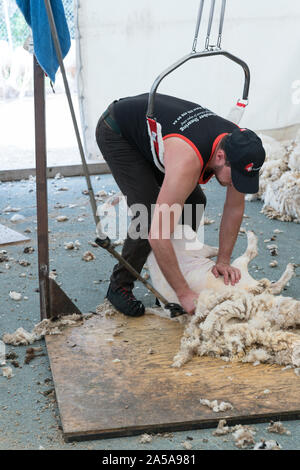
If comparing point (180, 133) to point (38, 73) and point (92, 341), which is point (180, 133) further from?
point (92, 341)

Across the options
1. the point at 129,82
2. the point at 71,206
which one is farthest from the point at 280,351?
the point at 129,82

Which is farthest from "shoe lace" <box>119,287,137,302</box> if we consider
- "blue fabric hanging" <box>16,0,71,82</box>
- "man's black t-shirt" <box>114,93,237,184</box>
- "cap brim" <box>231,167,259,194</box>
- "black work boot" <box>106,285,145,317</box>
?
"blue fabric hanging" <box>16,0,71,82</box>

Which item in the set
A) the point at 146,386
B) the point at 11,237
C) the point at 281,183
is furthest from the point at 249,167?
the point at 281,183

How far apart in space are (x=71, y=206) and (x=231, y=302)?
2829 mm

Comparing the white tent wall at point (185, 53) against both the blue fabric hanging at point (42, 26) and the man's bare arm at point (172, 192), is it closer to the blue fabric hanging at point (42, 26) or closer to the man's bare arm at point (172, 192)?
the blue fabric hanging at point (42, 26)

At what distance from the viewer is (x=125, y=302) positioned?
9.84 feet

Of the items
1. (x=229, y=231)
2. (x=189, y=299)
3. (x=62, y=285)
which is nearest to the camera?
(x=189, y=299)

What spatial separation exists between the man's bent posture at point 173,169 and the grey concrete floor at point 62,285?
52 centimetres

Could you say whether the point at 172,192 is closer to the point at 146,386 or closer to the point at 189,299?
the point at 189,299

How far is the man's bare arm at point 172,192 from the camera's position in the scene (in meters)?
2.41

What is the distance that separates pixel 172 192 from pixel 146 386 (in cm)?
79

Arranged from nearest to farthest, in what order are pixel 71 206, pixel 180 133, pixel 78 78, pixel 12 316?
pixel 180 133, pixel 12 316, pixel 71 206, pixel 78 78

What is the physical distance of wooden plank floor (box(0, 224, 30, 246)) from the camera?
423cm

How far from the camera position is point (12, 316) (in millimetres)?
3100
